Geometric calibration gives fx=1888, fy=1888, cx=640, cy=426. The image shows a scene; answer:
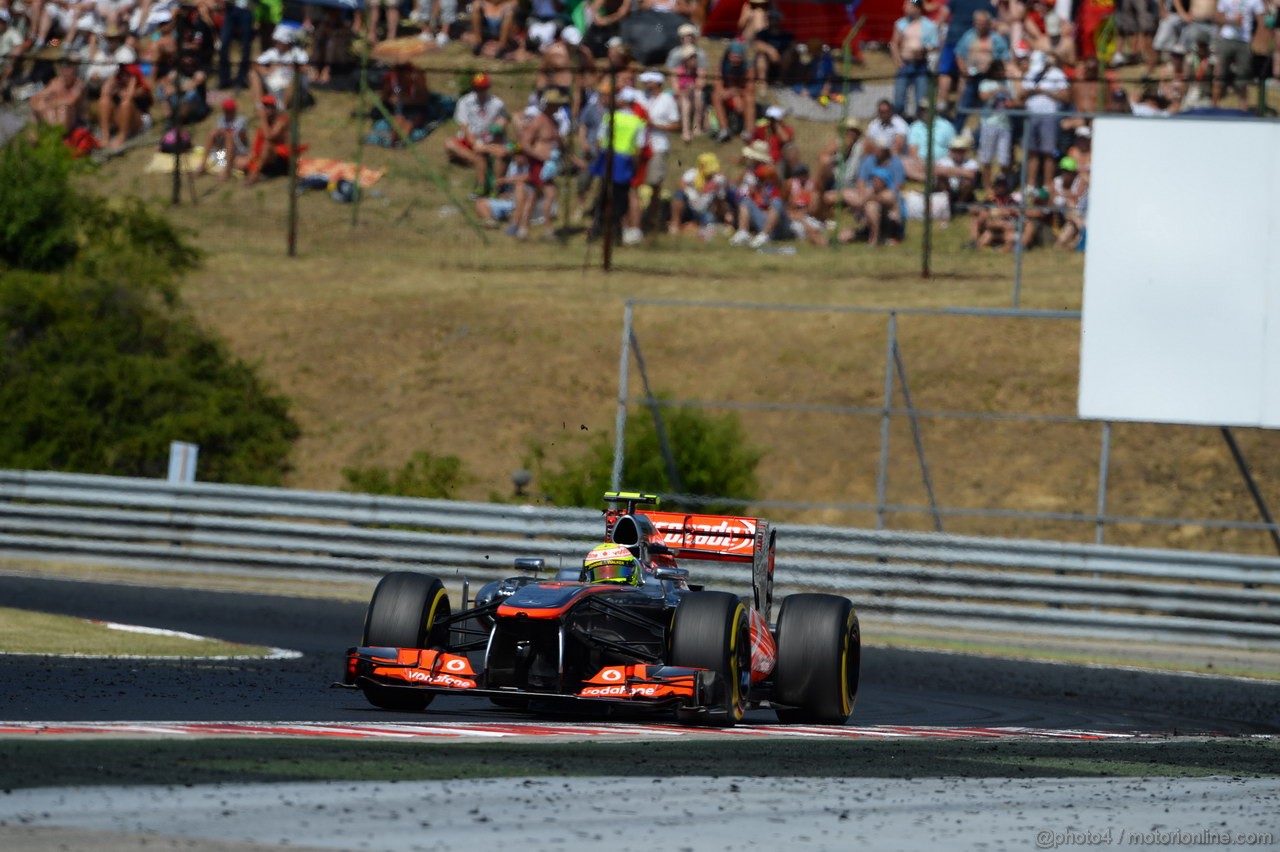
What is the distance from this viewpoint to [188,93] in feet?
91.2

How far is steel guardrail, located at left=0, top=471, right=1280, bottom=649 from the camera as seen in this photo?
16641 millimetres

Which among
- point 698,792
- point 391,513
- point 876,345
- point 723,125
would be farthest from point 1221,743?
point 723,125

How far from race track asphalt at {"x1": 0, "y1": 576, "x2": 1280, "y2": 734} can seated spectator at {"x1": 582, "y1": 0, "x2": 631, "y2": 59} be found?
1279cm

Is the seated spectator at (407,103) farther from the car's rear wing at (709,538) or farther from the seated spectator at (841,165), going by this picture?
the car's rear wing at (709,538)

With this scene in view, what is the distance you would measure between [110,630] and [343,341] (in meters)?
11.9

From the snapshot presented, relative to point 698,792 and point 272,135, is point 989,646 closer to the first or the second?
point 698,792

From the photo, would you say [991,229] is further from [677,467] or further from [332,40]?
[332,40]

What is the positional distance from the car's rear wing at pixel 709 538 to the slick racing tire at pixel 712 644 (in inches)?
43.1

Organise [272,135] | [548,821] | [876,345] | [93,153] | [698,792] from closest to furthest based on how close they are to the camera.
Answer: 1. [548,821]
2. [698,792]
3. [876,345]
4. [272,135]
5. [93,153]

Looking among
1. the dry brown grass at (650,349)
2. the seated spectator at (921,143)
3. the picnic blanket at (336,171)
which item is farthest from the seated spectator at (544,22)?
the seated spectator at (921,143)

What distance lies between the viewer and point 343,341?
2558 centimetres

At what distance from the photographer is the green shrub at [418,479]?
21625 millimetres

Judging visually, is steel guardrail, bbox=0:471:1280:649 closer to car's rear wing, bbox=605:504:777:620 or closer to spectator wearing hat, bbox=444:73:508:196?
car's rear wing, bbox=605:504:777:620

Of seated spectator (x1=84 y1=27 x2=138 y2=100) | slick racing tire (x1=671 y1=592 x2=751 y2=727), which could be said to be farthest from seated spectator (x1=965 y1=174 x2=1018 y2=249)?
slick racing tire (x1=671 y1=592 x2=751 y2=727)
